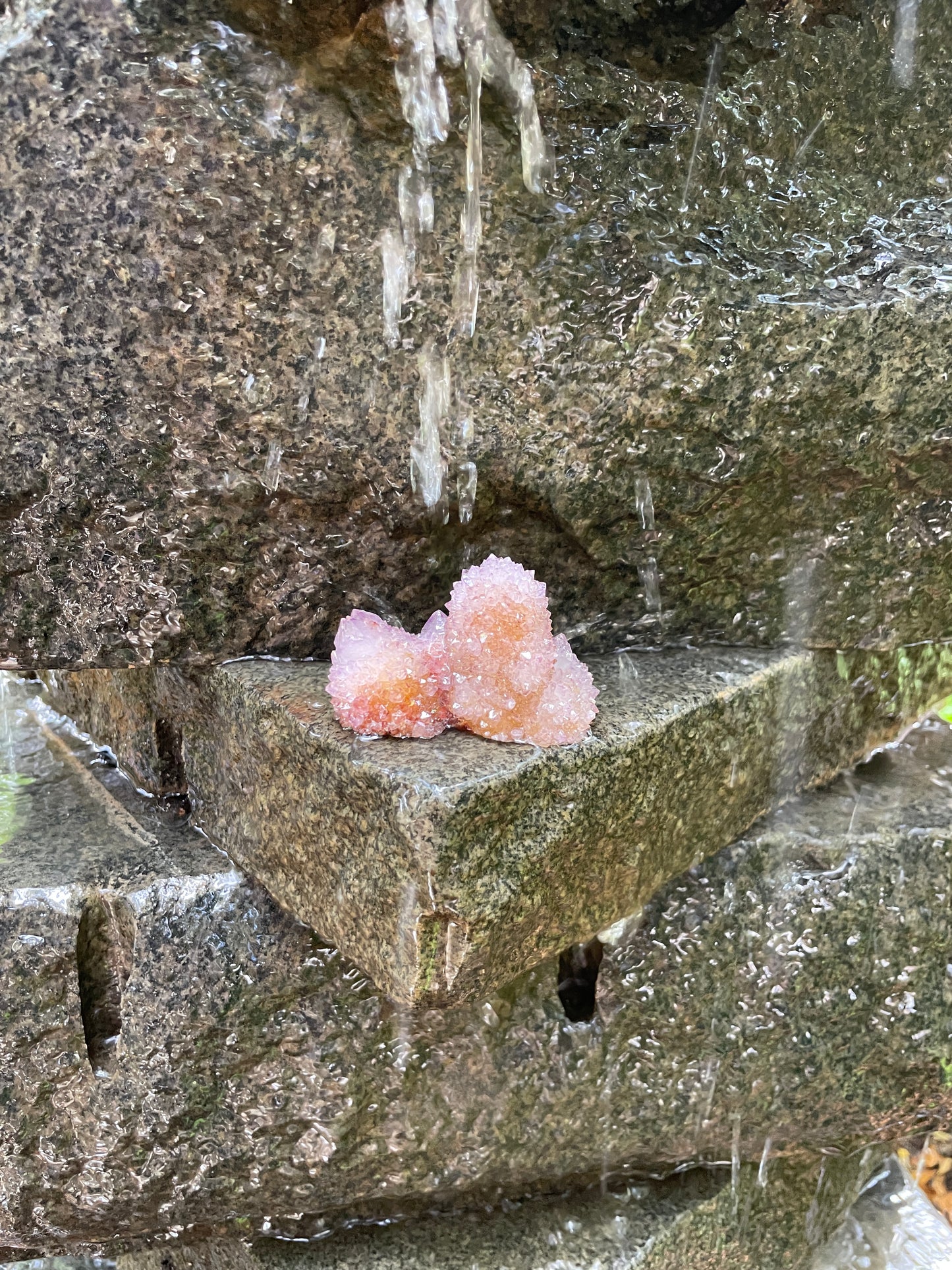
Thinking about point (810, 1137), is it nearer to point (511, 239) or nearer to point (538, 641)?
point (538, 641)

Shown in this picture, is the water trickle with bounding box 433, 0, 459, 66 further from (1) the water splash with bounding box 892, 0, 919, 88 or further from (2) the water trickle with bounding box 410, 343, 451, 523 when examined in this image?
(1) the water splash with bounding box 892, 0, 919, 88

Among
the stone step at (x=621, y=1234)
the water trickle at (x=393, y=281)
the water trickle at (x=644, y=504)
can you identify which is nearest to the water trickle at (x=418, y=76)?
the water trickle at (x=393, y=281)

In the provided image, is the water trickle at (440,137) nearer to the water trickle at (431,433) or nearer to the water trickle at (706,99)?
the water trickle at (431,433)

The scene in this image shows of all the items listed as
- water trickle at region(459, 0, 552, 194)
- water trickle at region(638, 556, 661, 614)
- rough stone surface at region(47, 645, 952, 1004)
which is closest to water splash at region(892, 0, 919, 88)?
water trickle at region(459, 0, 552, 194)

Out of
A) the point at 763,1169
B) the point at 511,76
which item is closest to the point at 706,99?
the point at 511,76

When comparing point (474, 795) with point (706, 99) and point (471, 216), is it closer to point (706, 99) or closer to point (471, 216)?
point (471, 216)
